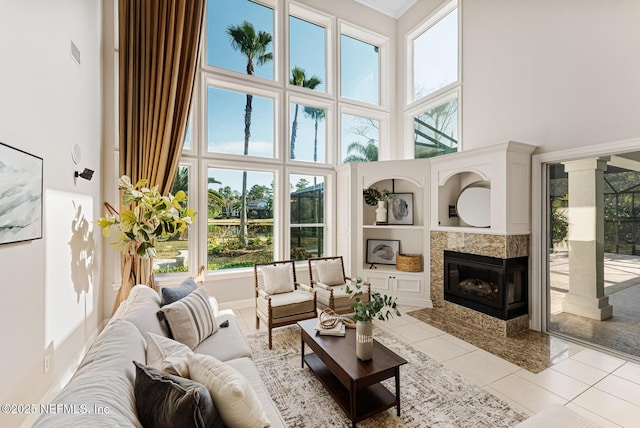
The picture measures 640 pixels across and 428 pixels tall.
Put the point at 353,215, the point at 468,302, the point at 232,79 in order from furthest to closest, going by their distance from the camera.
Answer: the point at 353,215
the point at 232,79
the point at 468,302

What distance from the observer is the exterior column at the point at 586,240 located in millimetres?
3018

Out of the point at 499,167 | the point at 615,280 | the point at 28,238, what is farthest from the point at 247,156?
the point at 615,280

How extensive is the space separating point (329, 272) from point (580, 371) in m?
2.75

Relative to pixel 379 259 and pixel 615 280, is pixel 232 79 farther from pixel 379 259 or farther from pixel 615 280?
pixel 615 280

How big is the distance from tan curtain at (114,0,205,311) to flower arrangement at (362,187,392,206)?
3.02 meters

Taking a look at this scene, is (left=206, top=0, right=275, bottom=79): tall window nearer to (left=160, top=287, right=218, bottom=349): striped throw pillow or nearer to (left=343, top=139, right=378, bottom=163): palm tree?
(left=343, top=139, right=378, bottom=163): palm tree

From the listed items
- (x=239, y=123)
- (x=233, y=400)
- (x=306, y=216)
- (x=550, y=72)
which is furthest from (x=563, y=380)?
(x=239, y=123)

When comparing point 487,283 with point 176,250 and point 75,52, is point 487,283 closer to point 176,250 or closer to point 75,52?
point 176,250

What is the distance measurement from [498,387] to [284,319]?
211 cm

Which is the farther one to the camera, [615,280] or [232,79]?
[232,79]

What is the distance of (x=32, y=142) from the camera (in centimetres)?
189

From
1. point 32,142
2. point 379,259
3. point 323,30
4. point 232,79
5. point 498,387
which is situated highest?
point 323,30

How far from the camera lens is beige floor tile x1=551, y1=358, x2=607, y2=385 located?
2.47 m

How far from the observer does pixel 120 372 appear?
48.0 inches
